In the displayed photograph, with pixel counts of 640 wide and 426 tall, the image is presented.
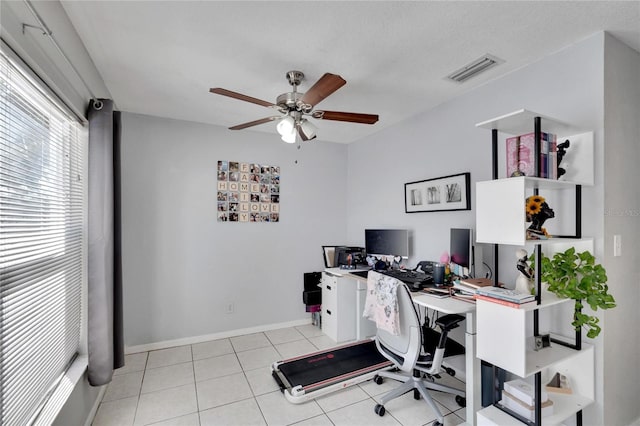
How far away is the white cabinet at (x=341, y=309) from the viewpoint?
11.1 ft

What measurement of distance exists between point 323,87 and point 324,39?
344 mm

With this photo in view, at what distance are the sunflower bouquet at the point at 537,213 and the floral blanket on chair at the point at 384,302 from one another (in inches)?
34.0

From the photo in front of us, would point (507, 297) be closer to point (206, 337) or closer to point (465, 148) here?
point (465, 148)

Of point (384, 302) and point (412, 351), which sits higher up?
point (384, 302)

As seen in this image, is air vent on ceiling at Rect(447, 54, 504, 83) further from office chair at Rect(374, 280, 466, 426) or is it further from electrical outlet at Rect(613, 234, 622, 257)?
office chair at Rect(374, 280, 466, 426)

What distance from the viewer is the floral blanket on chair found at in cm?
210

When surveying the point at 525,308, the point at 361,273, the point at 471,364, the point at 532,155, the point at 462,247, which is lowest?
the point at 471,364

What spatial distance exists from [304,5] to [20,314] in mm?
1934

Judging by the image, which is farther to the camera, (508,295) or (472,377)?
(472,377)

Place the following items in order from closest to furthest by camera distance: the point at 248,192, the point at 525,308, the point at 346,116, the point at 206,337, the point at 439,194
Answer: the point at 525,308
the point at 346,116
the point at 439,194
the point at 206,337
the point at 248,192

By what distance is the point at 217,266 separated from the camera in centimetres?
353

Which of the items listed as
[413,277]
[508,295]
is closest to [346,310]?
[413,277]

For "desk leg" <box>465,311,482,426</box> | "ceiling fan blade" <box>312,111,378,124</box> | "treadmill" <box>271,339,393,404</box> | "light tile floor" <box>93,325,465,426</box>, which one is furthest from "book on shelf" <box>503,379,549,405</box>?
"ceiling fan blade" <box>312,111,378,124</box>

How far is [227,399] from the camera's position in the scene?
2336mm
